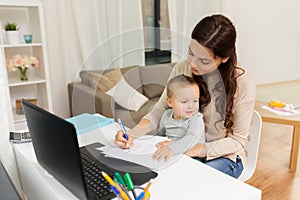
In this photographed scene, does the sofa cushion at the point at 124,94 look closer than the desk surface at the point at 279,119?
Yes

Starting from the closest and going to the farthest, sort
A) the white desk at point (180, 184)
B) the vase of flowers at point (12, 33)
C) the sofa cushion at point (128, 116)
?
the white desk at point (180, 184), the sofa cushion at point (128, 116), the vase of flowers at point (12, 33)

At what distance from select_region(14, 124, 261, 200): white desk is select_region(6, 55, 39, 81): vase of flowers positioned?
153 cm

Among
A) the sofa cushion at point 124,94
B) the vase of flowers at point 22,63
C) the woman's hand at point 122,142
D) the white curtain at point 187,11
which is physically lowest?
the woman's hand at point 122,142

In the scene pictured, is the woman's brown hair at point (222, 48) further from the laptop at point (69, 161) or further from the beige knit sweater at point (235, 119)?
the laptop at point (69, 161)

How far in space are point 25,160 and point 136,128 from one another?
1.40 ft

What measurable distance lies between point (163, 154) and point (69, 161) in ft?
1.09

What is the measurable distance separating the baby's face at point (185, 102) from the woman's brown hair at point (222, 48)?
Result: 108 mm

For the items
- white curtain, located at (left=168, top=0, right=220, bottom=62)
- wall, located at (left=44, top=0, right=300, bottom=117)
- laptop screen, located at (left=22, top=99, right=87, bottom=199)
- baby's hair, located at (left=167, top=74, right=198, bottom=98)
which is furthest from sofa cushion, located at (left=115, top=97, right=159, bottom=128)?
wall, located at (left=44, top=0, right=300, bottom=117)

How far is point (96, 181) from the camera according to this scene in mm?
744

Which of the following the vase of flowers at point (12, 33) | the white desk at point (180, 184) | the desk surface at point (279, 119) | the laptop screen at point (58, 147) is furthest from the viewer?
the vase of flowers at point (12, 33)

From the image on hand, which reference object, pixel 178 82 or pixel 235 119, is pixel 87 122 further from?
pixel 235 119

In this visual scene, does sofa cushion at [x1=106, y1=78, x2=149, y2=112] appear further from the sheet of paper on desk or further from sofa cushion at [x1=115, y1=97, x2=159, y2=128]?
the sheet of paper on desk

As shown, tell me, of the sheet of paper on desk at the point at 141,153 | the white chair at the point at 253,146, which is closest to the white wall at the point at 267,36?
the white chair at the point at 253,146

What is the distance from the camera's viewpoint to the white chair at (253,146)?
124 cm
